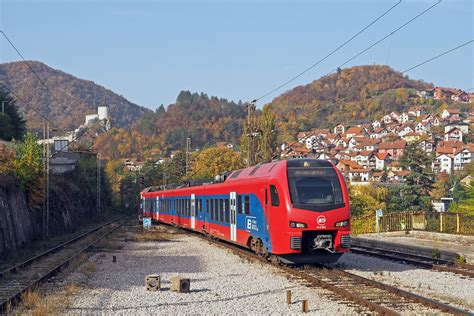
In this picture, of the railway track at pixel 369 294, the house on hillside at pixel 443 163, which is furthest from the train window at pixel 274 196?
the house on hillside at pixel 443 163

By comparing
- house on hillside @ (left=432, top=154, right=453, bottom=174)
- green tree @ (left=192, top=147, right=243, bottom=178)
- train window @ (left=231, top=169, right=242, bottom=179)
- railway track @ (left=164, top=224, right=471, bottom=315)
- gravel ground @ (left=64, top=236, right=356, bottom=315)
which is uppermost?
house on hillside @ (left=432, top=154, right=453, bottom=174)

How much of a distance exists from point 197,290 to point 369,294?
3.96 meters

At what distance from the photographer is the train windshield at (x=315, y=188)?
17.4 m

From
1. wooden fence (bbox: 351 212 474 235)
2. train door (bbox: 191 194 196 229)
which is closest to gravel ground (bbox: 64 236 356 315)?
train door (bbox: 191 194 196 229)

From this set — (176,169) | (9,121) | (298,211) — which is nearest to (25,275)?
(298,211)

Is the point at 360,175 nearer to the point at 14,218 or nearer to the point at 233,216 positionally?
the point at 14,218

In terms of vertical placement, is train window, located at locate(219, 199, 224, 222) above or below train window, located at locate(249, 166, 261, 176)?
below

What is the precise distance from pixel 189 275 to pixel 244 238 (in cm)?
473

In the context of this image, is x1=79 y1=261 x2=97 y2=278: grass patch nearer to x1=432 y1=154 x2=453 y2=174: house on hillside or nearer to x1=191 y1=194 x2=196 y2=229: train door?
x1=191 y1=194 x2=196 y2=229: train door

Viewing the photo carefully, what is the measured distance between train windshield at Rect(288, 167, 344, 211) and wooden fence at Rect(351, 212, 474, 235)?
16.0m

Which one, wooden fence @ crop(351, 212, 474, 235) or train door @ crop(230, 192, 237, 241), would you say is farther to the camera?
wooden fence @ crop(351, 212, 474, 235)

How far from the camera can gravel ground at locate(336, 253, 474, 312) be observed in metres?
13.5

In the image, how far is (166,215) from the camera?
48594 millimetres

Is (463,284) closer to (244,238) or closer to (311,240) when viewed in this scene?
(311,240)
